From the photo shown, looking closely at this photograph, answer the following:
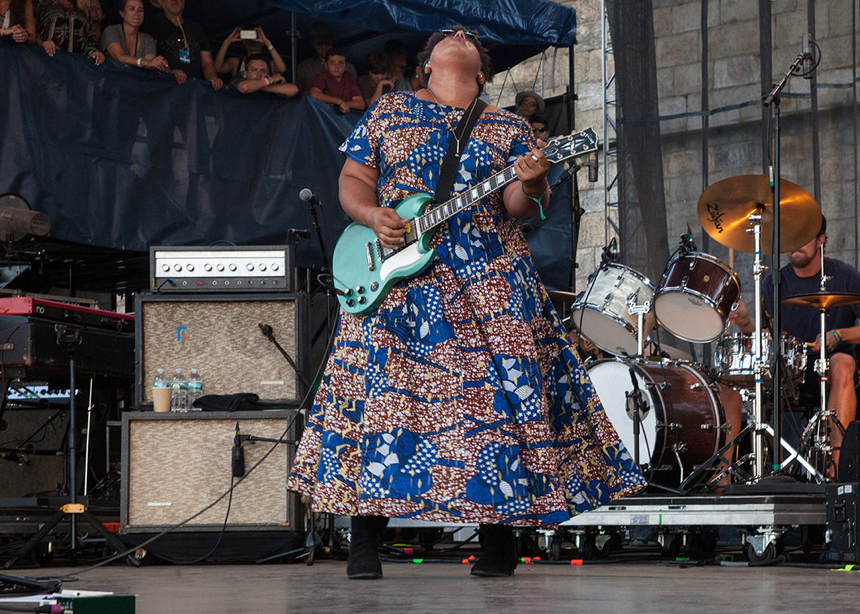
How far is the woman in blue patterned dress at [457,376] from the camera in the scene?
2.89 metres

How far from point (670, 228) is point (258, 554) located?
3598mm

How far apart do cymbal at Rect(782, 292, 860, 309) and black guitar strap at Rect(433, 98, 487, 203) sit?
237cm

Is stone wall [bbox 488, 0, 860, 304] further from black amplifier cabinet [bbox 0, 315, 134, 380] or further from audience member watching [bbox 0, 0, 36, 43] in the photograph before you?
audience member watching [bbox 0, 0, 36, 43]

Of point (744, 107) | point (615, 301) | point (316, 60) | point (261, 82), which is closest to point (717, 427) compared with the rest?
point (615, 301)

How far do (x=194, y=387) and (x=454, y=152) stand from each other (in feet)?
6.31

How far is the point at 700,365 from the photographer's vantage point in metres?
5.69

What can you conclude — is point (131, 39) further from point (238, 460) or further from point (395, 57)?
point (238, 460)

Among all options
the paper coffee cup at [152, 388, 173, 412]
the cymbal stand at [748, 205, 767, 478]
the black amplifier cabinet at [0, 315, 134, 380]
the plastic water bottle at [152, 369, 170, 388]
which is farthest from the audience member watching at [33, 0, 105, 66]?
the cymbal stand at [748, 205, 767, 478]

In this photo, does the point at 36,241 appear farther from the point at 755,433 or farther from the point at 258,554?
the point at 755,433

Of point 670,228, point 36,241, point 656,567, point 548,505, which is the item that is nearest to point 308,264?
point 36,241

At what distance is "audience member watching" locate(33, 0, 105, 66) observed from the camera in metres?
5.97

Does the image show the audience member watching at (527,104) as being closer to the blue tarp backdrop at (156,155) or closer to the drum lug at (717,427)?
the blue tarp backdrop at (156,155)

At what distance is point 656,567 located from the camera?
4.13m

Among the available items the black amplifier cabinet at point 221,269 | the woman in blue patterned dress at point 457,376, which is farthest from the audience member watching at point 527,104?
the woman in blue patterned dress at point 457,376
